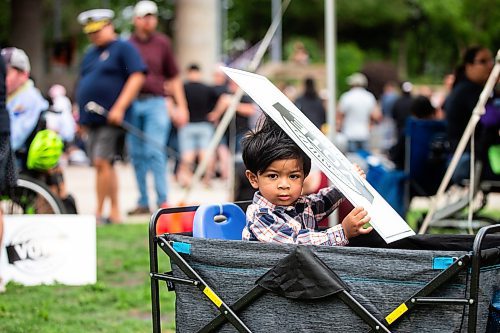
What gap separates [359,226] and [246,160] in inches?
24.5

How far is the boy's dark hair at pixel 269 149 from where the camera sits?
12.4ft

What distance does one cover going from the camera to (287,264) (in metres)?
3.36

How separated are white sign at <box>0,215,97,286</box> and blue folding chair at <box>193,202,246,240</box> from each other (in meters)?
2.49

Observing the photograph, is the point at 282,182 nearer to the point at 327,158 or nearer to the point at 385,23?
the point at 327,158

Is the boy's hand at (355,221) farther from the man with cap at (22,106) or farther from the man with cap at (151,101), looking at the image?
the man with cap at (151,101)

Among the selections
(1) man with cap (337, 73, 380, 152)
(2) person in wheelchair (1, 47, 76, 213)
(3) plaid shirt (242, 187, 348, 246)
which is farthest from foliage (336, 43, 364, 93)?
(3) plaid shirt (242, 187, 348, 246)

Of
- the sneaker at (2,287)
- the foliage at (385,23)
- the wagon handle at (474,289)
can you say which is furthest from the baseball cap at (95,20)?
the foliage at (385,23)

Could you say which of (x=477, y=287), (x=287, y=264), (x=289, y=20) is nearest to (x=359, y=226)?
(x=287, y=264)

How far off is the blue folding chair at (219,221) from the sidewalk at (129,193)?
6207 millimetres

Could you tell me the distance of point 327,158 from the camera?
3.51m

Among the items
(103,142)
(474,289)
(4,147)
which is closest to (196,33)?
(103,142)

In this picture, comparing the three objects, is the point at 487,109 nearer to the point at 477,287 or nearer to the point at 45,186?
the point at 45,186

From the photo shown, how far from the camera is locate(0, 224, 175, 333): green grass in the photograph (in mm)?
5512

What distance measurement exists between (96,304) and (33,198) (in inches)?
63.8
